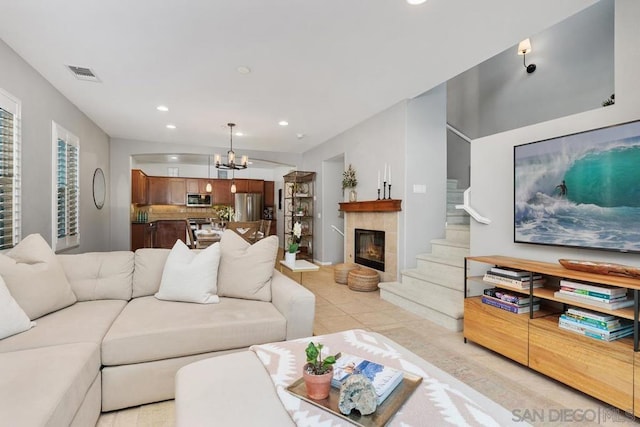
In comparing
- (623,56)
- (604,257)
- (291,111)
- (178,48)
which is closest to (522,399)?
(604,257)

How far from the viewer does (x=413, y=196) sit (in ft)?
14.6

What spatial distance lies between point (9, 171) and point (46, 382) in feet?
8.24

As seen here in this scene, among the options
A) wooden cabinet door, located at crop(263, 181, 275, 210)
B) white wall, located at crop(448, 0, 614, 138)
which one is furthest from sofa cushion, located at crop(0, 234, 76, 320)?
wooden cabinet door, located at crop(263, 181, 275, 210)

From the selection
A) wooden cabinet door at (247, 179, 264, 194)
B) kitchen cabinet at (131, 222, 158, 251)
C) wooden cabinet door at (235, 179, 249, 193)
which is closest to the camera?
kitchen cabinet at (131, 222, 158, 251)

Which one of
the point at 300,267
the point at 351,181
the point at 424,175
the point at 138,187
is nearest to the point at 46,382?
the point at 300,267

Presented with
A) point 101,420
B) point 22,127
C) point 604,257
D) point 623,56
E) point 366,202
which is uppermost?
point 623,56

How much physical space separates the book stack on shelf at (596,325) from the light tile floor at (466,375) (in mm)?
400

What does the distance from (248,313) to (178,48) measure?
2475 millimetres

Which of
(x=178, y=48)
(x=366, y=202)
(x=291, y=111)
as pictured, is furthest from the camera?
(x=366, y=202)

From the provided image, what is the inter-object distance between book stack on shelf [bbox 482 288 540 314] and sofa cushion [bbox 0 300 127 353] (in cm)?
283

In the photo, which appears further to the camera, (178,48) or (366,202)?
(366,202)

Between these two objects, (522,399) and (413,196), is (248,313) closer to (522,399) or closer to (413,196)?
(522,399)

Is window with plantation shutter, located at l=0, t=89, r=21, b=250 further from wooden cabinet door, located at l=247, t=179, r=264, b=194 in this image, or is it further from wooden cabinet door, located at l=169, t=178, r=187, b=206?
wooden cabinet door, located at l=247, t=179, r=264, b=194

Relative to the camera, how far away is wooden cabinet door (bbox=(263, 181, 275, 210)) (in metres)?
10.7
